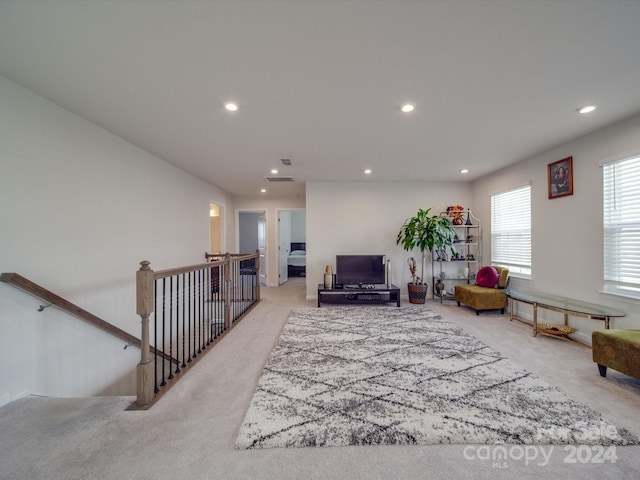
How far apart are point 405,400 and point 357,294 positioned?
2824 mm

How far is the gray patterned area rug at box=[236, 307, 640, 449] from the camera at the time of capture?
1577mm

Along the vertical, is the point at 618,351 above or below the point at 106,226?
below

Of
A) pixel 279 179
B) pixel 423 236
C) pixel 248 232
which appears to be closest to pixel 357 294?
pixel 423 236

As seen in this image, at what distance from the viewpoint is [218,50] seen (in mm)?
1663

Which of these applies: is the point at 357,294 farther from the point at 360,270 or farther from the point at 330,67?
the point at 330,67

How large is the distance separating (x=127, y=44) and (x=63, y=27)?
297 mm

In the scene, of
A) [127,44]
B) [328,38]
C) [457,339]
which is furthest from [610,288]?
[127,44]

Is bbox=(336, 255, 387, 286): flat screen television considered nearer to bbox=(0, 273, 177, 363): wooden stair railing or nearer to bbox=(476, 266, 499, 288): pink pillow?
bbox=(476, 266, 499, 288): pink pillow

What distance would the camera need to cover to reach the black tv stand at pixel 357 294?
4711mm

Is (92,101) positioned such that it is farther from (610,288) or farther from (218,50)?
(610,288)

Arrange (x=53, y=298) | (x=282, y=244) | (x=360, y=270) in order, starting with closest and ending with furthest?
(x=53, y=298), (x=360, y=270), (x=282, y=244)

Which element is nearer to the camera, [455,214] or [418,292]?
[418,292]

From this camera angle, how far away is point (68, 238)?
2.45m

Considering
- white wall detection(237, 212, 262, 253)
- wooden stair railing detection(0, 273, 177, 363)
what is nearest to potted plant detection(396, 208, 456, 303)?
wooden stair railing detection(0, 273, 177, 363)
